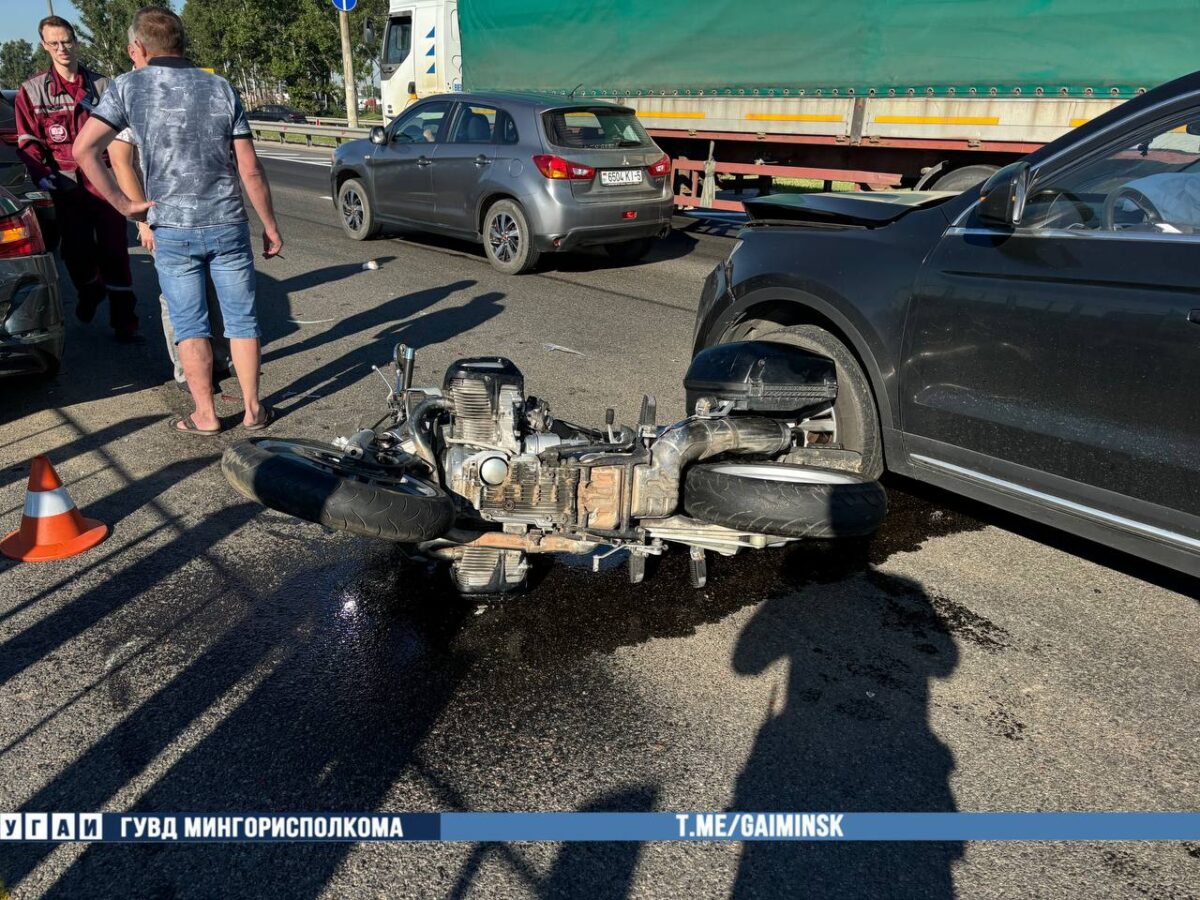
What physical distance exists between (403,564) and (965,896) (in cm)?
233

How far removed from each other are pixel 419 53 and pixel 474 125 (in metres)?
7.53

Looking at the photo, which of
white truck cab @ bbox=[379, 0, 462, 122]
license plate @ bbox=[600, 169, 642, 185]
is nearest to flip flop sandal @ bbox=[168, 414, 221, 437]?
license plate @ bbox=[600, 169, 642, 185]

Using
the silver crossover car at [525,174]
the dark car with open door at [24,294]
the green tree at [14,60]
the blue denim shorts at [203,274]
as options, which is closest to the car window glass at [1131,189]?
the blue denim shorts at [203,274]

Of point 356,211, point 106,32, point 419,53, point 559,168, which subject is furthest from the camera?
point 106,32

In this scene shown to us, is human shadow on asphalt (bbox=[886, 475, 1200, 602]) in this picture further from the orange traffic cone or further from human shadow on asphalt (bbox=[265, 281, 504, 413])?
the orange traffic cone

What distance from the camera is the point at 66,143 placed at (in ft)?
19.9

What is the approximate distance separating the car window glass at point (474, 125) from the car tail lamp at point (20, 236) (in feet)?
17.5

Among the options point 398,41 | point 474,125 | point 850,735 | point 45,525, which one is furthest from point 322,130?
point 850,735

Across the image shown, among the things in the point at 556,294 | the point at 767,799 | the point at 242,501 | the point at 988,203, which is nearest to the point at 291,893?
the point at 767,799

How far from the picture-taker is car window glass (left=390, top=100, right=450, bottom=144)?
394 inches

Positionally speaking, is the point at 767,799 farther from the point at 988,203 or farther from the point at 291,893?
the point at 988,203

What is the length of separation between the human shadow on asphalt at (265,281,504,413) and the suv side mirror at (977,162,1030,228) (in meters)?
3.88

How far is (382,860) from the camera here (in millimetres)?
2201

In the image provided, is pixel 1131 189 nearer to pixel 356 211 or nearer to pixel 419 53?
pixel 356 211
